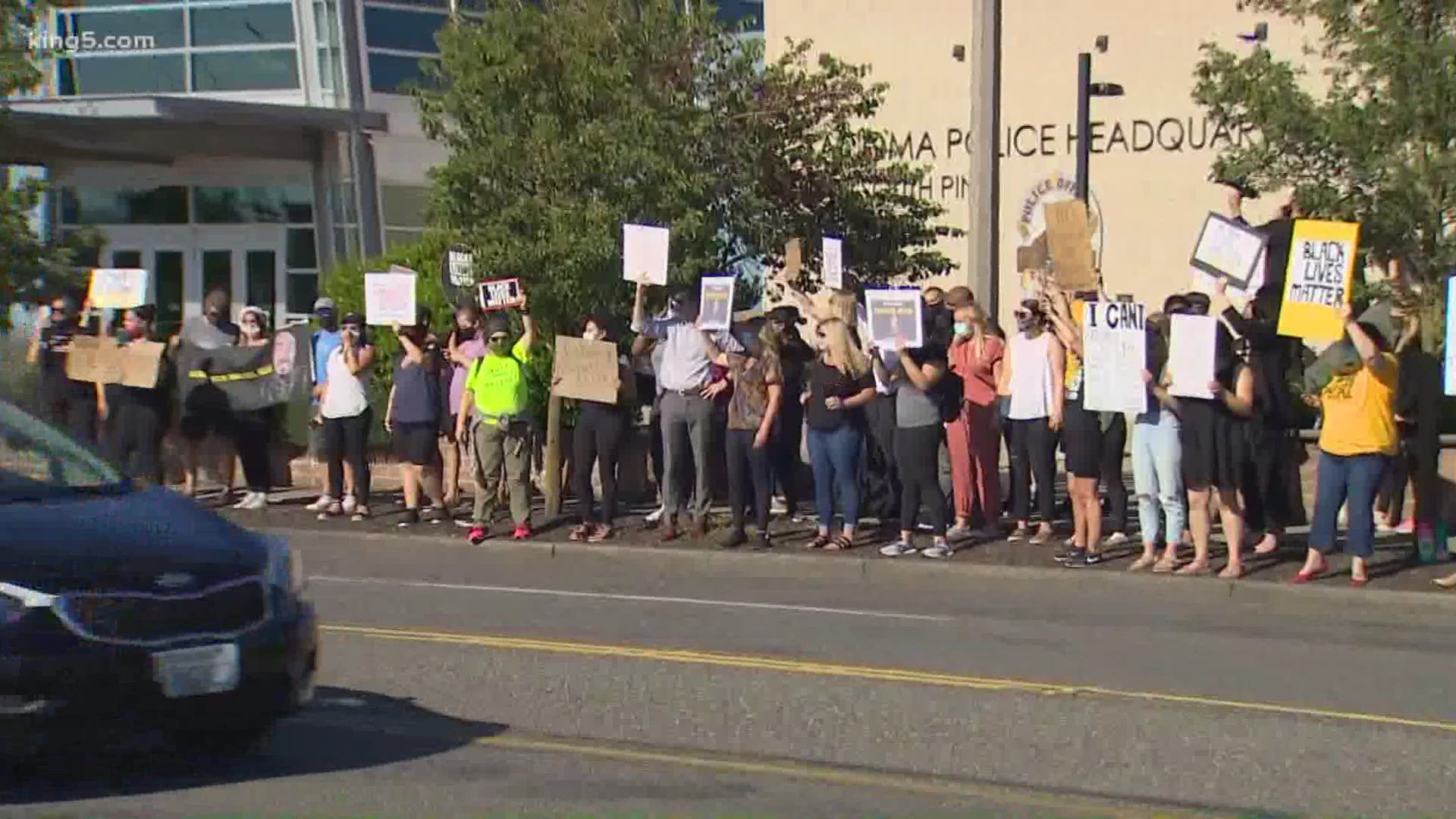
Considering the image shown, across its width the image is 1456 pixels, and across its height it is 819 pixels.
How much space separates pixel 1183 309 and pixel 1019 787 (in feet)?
26.6

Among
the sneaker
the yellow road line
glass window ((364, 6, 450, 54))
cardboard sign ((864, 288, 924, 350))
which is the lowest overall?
the sneaker

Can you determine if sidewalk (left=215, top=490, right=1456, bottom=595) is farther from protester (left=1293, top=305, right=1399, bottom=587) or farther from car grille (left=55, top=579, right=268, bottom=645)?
car grille (left=55, top=579, right=268, bottom=645)

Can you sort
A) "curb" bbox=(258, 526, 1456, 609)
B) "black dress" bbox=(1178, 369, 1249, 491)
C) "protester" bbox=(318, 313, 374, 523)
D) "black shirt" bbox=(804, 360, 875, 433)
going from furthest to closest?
"protester" bbox=(318, 313, 374, 523) < "black shirt" bbox=(804, 360, 875, 433) < "black dress" bbox=(1178, 369, 1249, 491) < "curb" bbox=(258, 526, 1456, 609)

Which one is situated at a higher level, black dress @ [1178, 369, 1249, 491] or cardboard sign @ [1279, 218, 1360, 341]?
cardboard sign @ [1279, 218, 1360, 341]

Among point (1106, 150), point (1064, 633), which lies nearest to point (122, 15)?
point (1106, 150)

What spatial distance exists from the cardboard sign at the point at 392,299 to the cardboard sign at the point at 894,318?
453 cm

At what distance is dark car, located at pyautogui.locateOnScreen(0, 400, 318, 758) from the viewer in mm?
7562

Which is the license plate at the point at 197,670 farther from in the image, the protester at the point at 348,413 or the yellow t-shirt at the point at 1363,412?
the protester at the point at 348,413

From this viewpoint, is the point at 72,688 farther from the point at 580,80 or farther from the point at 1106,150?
the point at 1106,150

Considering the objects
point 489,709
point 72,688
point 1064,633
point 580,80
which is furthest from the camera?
point 580,80

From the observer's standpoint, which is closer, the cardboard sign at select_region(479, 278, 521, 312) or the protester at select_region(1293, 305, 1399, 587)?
the protester at select_region(1293, 305, 1399, 587)

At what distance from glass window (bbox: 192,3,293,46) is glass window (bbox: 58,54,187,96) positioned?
61 centimetres

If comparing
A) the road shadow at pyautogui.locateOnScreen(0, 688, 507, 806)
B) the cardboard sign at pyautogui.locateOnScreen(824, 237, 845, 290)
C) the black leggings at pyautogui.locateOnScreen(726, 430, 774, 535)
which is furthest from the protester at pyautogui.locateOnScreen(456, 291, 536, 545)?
the road shadow at pyautogui.locateOnScreen(0, 688, 507, 806)

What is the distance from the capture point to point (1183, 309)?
15.9 m
